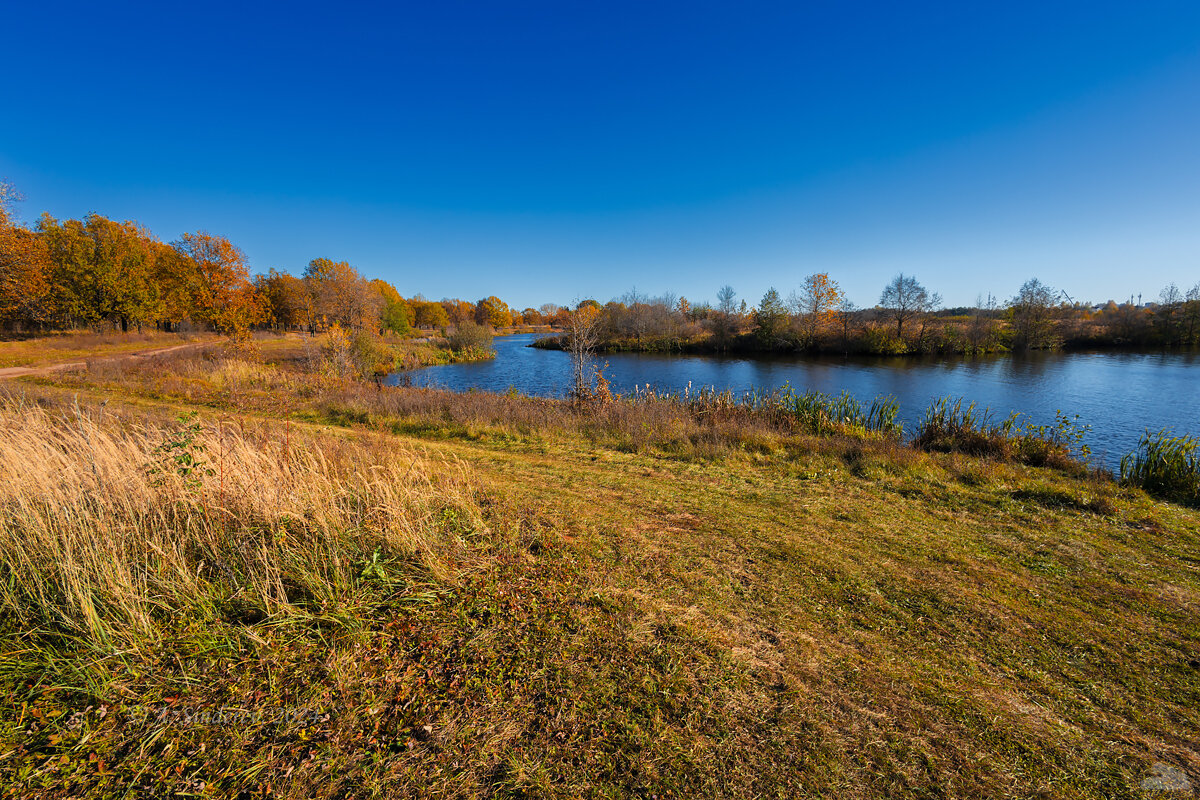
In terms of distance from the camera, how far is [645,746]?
2297 millimetres

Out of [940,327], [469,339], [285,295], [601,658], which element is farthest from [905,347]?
[285,295]

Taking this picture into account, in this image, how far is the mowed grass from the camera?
215 centimetres

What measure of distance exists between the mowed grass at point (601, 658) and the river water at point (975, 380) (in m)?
11.1

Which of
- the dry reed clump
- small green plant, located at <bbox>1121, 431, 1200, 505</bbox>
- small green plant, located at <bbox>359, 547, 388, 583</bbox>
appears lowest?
small green plant, located at <bbox>1121, 431, 1200, 505</bbox>

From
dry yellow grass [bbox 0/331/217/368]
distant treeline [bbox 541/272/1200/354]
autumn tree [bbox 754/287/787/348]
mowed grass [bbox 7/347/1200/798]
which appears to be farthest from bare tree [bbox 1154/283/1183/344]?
dry yellow grass [bbox 0/331/217/368]

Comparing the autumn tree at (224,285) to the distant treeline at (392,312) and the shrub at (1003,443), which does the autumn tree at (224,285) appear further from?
the shrub at (1003,443)

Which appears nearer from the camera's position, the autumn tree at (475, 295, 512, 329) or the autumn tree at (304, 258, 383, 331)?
the autumn tree at (304, 258, 383, 331)

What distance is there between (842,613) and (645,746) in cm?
230

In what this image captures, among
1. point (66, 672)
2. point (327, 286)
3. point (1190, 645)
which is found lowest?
point (1190, 645)

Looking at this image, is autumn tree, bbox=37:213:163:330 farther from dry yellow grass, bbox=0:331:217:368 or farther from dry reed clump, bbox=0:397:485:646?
dry reed clump, bbox=0:397:485:646

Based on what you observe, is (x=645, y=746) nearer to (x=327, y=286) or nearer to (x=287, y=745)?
(x=287, y=745)

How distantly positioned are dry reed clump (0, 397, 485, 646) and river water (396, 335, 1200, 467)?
16.0 metres

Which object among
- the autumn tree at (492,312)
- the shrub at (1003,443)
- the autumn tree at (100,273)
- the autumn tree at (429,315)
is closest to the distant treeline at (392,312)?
the autumn tree at (100,273)

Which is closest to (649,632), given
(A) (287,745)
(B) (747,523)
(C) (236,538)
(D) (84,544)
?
(A) (287,745)
